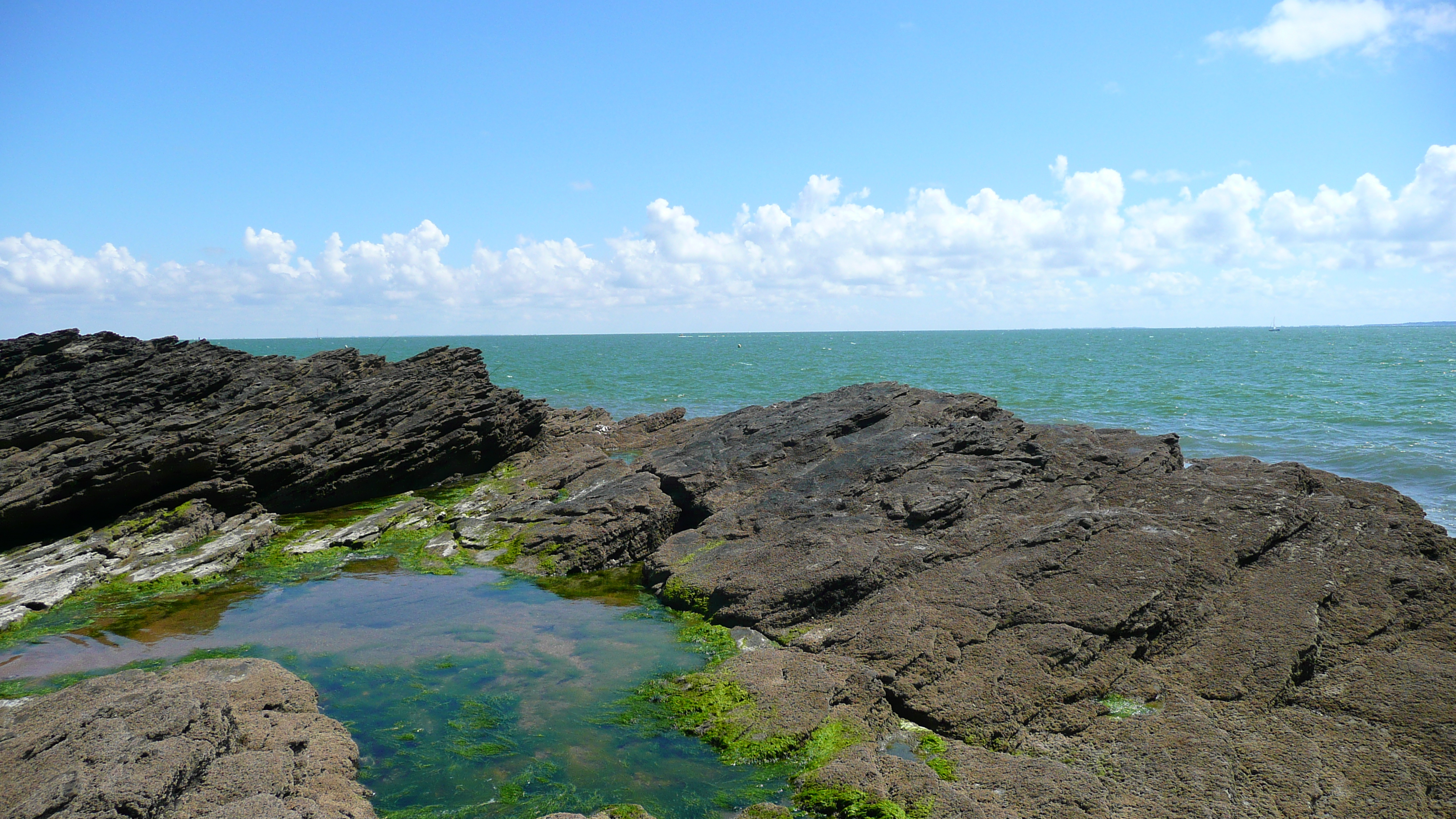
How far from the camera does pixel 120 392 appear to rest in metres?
21.0

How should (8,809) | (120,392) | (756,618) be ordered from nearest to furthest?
(8,809)
(756,618)
(120,392)

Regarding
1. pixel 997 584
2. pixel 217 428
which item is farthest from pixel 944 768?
pixel 217 428

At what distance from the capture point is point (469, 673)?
1100 cm

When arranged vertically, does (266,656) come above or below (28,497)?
below

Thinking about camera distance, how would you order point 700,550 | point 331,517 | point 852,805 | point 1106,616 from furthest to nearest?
1. point 331,517
2. point 700,550
3. point 1106,616
4. point 852,805

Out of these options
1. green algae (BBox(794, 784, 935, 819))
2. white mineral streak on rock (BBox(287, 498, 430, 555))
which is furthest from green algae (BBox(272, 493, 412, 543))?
green algae (BBox(794, 784, 935, 819))

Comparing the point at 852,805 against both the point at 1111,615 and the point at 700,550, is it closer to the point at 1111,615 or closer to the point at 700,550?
the point at 1111,615

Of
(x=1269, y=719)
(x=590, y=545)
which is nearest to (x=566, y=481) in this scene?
(x=590, y=545)

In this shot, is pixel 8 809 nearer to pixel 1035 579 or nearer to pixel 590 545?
pixel 590 545

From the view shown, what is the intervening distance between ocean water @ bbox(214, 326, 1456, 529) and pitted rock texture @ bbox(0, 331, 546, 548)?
18.7 metres

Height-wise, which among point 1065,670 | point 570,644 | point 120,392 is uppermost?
point 120,392

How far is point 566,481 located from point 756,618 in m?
10.7

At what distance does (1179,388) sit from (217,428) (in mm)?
55830

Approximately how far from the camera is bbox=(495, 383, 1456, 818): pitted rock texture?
7730mm
